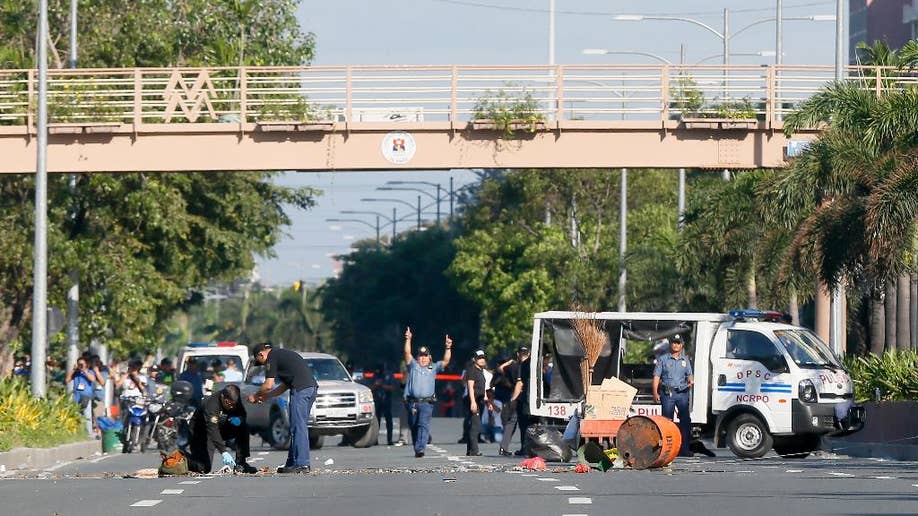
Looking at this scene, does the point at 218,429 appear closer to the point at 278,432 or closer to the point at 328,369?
the point at 278,432

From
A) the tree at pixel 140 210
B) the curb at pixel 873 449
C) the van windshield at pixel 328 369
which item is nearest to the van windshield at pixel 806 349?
the curb at pixel 873 449

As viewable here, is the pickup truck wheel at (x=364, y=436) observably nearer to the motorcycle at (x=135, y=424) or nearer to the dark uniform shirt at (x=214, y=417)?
the motorcycle at (x=135, y=424)

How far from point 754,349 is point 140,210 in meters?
18.3

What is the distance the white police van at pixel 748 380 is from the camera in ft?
85.1

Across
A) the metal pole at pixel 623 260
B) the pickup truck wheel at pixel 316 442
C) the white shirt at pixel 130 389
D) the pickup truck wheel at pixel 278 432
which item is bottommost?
the pickup truck wheel at pixel 316 442

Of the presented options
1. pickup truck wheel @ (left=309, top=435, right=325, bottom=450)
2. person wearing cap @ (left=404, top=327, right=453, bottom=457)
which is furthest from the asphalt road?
pickup truck wheel @ (left=309, top=435, right=325, bottom=450)

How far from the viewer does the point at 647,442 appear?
21.2m

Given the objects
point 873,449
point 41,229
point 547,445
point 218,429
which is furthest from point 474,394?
point 218,429

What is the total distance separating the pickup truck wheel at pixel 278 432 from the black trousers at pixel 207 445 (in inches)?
400

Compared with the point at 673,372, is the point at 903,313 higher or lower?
higher

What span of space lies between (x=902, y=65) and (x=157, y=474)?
1777cm

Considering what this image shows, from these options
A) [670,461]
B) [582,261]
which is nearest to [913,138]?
[670,461]

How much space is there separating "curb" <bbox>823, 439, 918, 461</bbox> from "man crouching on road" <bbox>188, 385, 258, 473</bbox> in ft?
33.0

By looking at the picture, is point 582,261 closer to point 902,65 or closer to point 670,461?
point 902,65
